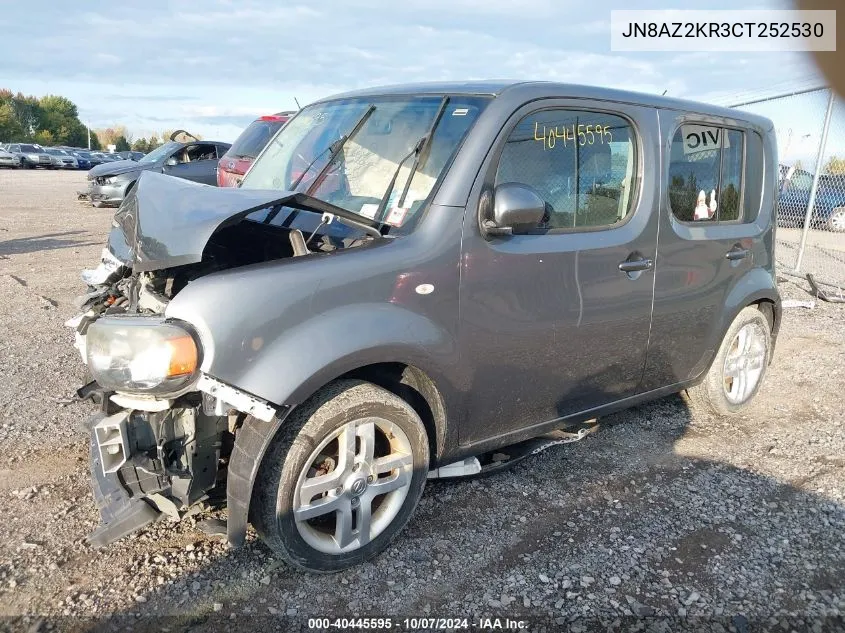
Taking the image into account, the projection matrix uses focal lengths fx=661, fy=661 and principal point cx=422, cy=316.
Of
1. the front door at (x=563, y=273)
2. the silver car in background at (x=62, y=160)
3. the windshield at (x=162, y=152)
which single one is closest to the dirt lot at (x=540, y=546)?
the front door at (x=563, y=273)

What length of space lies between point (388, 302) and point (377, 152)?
3.05 ft

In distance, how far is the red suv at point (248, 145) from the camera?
29.1ft

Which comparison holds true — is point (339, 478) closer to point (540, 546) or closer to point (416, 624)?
point (416, 624)

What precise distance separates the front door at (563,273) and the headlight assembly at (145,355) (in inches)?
45.1

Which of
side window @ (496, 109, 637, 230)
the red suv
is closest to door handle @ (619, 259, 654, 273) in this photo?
side window @ (496, 109, 637, 230)

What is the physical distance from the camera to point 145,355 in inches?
90.5

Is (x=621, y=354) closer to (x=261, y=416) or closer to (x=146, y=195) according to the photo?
(x=261, y=416)

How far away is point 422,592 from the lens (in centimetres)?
267

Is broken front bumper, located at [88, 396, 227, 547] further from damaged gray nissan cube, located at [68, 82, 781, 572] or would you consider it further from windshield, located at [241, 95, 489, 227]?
windshield, located at [241, 95, 489, 227]

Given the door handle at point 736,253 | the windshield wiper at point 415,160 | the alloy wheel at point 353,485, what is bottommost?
the alloy wheel at point 353,485

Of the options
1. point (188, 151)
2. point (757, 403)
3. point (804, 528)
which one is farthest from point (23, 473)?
point (188, 151)

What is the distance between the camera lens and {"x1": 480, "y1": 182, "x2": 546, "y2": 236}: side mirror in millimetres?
2758

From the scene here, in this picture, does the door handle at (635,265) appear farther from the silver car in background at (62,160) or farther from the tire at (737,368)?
the silver car in background at (62,160)

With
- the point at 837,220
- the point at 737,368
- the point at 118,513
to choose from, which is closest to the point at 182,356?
the point at 118,513
